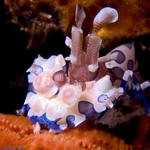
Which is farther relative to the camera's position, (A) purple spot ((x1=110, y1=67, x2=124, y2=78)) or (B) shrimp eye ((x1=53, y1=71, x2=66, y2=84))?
(A) purple spot ((x1=110, y1=67, x2=124, y2=78))

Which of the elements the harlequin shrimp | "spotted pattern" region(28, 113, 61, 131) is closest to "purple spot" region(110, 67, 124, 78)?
the harlequin shrimp

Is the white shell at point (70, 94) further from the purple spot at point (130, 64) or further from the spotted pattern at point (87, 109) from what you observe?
the purple spot at point (130, 64)

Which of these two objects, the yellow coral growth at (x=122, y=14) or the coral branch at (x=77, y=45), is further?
the yellow coral growth at (x=122, y=14)

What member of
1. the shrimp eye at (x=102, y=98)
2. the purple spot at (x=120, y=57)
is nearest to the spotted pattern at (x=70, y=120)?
the shrimp eye at (x=102, y=98)

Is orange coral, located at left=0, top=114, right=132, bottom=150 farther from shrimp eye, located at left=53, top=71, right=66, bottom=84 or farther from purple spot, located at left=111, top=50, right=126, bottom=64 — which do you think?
purple spot, located at left=111, top=50, right=126, bottom=64

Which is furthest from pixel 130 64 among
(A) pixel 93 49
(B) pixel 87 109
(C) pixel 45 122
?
(C) pixel 45 122

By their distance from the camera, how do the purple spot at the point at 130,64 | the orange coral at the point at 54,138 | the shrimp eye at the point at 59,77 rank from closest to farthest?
the orange coral at the point at 54,138 → the shrimp eye at the point at 59,77 → the purple spot at the point at 130,64

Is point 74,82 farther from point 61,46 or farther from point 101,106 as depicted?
point 61,46
